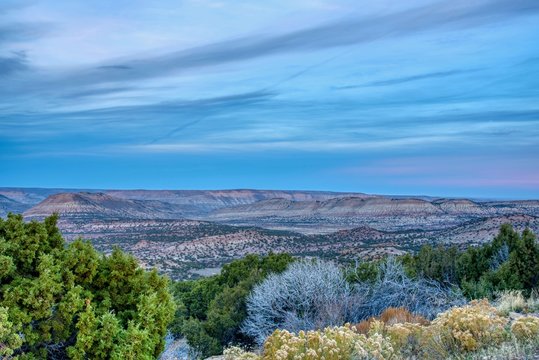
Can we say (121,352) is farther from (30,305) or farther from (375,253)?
(375,253)

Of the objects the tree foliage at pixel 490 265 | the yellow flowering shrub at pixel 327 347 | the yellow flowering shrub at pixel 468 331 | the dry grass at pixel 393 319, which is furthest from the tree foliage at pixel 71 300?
the tree foliage at pixel 490 265

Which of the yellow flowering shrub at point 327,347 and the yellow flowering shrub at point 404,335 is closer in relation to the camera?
the yellow flowering shrub at point 327,347

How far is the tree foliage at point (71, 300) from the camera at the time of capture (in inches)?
339

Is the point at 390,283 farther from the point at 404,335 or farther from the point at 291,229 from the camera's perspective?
the point at 291,229

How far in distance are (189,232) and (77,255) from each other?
92.2 meters

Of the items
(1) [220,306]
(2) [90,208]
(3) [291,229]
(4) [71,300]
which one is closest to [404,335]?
(4) [71,300]

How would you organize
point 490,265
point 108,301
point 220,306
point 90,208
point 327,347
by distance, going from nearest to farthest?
1. point 327,347
2. point 108,301
3. point 220,306
4. point 490,265
5. point 90,208

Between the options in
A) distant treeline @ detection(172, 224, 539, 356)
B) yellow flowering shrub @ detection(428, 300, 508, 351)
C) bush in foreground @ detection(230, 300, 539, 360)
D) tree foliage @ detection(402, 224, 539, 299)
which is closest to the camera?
bush in foreground @ detection(230, 300, 539, 360)

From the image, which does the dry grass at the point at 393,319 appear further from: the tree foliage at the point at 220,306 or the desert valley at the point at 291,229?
the desert valley at the point at 291,229

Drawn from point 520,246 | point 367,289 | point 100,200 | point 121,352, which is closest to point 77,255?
point 121,352

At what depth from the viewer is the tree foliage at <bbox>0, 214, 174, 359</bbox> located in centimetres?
860

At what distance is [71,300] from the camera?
29.0ft

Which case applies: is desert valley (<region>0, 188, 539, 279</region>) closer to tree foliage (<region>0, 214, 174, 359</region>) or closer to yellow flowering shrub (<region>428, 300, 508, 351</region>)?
tree foliage (<region>0, 214, 174, 359</region>)

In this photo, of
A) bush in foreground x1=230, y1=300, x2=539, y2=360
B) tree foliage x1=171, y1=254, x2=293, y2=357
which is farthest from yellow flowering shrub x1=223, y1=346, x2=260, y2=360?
tree foliage x1=171, y1=254, x2=293, y2=357
